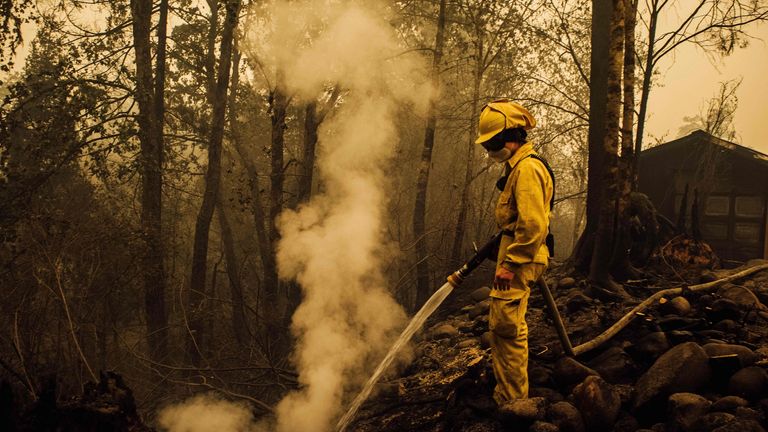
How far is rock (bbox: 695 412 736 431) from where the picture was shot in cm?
288

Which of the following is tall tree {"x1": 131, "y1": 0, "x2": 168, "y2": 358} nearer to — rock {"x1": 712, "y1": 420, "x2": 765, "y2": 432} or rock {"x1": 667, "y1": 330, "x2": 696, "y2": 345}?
rock {"x1": 667, "y1": 330, "x2": 696, "y2": 345}

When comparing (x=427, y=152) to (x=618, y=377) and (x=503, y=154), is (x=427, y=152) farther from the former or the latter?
(x=618, y=377)

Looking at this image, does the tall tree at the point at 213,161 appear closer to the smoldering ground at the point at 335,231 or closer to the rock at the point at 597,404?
the smoldering ground at the point at 335,231

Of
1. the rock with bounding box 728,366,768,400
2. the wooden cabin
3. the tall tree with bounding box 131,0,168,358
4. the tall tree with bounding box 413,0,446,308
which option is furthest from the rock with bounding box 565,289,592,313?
the wooden cabin

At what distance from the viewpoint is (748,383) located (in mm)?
3322

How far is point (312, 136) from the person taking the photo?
35.2 ft

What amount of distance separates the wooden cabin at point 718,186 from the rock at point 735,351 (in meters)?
12.3

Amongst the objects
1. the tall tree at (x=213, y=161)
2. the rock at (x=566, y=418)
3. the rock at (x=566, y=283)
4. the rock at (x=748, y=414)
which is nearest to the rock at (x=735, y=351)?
the rock at (x=748, y=414)

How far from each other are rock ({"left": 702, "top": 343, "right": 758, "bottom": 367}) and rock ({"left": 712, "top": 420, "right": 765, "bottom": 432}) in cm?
102

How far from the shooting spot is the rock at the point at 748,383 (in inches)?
129

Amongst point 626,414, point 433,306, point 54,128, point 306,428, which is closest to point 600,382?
point 626,414

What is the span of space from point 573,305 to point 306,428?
3.28m

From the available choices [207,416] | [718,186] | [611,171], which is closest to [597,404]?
[611,171]

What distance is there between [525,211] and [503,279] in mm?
516
